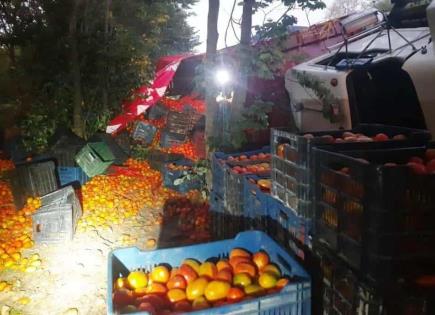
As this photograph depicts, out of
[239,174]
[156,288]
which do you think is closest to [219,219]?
[239,174]

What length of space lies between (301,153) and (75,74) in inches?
295

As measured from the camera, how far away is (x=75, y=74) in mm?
8531

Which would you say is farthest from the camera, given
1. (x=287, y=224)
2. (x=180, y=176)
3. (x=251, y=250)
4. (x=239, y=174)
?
(x=180, y=176)

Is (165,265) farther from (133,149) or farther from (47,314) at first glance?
(133,149)

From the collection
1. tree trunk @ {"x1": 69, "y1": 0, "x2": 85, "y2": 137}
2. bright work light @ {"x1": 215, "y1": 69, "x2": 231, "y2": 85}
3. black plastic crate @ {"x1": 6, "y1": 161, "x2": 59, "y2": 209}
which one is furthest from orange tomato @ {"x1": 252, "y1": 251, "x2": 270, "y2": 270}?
tree trunk @ {"x1": 69, "y1": 0, "x2": 85, "y2": 137}

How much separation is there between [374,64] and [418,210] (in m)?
3.69

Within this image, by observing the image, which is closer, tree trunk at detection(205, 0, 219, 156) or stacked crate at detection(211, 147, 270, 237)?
stacked crate at detection(211, 147, 270, 237)

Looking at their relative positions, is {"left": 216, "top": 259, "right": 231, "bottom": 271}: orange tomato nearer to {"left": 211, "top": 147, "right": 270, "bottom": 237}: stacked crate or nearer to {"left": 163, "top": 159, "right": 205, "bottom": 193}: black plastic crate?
{"left": 211, "top": 147, "right": 270, "bottom": 237}: stacked crate

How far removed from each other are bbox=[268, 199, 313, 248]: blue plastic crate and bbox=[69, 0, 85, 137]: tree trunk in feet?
22.6

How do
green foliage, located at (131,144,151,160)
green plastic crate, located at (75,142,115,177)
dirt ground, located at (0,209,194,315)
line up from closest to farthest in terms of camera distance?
dirt ground, located at (0,209,194,315)
green plastic crate, located at (75,142,115,177)
green foliage, located at (131,144,151,160)

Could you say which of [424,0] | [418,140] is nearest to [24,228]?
[418,140]

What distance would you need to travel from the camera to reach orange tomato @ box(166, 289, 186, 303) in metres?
1.95

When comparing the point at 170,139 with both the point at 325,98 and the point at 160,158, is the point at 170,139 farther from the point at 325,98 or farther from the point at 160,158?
the point at 325,98

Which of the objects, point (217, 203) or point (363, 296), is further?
point (217, 203)
